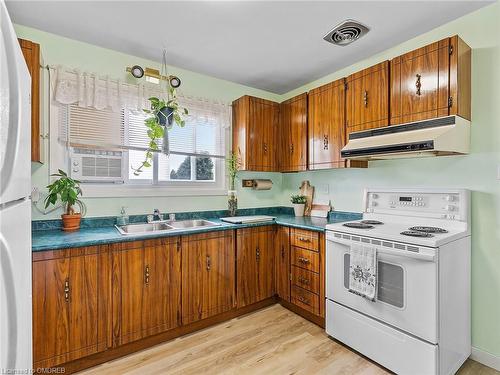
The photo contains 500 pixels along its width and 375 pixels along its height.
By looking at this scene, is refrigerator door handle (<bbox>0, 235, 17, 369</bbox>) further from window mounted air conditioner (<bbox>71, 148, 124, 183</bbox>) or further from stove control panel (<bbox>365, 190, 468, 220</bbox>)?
stove control panel (<bbox>365, 190, 468, 220</bbox>)

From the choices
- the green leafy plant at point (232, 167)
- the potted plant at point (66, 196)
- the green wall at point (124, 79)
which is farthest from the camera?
the green leafy plant at point (232, 167)

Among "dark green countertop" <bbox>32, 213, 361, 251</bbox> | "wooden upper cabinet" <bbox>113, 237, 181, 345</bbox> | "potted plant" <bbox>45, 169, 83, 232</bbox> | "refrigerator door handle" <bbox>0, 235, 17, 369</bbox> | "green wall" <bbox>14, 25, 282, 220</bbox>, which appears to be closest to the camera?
"refrigerator door handle" <bbox>0, 235, 17, 369</bbox>

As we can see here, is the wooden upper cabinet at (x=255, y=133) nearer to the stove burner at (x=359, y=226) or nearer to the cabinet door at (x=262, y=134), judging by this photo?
the cabinet door at (x=262, y=134)

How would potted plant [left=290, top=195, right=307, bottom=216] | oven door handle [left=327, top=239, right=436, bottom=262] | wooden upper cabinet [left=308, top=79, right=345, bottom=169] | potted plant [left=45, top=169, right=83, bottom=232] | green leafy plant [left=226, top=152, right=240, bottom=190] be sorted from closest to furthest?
oven door handle [left=327, top=239, right=436, bottom=262] < potted plant [left=45, top=169, right=83, bottom=232] < wooden upper cabinet [left=308, top=79, right=345, bottom=169] < green leafy plant [left=226, top=152, right=240, bottom=190] < potted plant [left=290, top=195, right=307, bottom=216]

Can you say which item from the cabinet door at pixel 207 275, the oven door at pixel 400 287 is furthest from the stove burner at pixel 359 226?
the cabinet door at pixel 207 275

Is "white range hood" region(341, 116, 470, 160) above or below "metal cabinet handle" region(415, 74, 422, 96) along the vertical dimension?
below

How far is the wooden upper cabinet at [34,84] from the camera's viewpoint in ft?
5.94

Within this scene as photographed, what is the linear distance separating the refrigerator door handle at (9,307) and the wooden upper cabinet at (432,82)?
2.43 meters

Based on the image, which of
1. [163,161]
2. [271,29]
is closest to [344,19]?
[271,29]

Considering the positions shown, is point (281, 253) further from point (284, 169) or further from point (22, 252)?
point (22, 252)

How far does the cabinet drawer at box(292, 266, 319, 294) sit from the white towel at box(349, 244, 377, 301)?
45 centimetres

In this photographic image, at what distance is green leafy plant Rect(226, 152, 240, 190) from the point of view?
3.10m

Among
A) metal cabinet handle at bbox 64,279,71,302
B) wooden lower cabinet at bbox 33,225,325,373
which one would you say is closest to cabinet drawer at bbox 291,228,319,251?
wooden lower cabinet at bbox 33,225,325,373

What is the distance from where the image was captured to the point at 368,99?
235 centimetres
